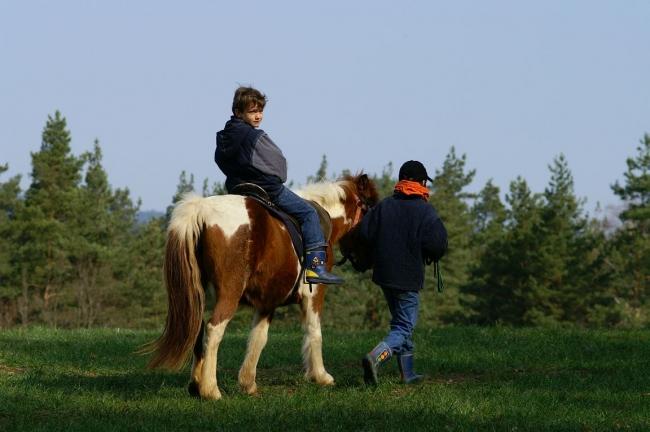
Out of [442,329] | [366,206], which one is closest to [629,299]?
[442,329]

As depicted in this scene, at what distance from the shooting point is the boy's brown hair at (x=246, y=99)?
979 centimetres

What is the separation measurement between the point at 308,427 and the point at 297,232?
2439mm

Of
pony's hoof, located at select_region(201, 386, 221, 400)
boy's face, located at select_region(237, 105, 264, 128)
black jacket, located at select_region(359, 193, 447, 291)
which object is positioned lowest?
pony's hoof, located at select_region(201, 386, 221, 400)

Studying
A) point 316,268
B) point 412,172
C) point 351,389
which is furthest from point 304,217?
point 351,389

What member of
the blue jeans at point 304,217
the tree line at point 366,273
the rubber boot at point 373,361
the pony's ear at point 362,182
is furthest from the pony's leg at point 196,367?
the tree line at point 366,273

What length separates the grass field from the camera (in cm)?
820

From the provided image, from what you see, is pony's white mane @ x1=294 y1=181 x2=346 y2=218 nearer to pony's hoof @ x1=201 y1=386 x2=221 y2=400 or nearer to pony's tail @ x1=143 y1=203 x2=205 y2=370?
pony's tail @ x1=143 y1=203 x2=205 y2=370

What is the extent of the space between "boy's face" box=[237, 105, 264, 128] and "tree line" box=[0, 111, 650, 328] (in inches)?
1624

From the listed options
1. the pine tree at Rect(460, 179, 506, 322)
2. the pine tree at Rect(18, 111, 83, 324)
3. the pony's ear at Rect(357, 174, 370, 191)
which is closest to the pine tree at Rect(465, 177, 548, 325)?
the pine tree at Rect(460, 179, 506, 322)

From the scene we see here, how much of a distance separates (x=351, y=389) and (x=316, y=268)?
1222 millimetres

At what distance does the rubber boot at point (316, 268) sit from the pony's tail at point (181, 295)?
1.16 metres

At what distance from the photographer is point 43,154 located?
61688 mm

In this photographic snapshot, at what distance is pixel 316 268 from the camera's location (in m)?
9.90

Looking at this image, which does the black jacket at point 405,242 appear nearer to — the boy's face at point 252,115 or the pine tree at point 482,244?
the boy's face at point 252,115
